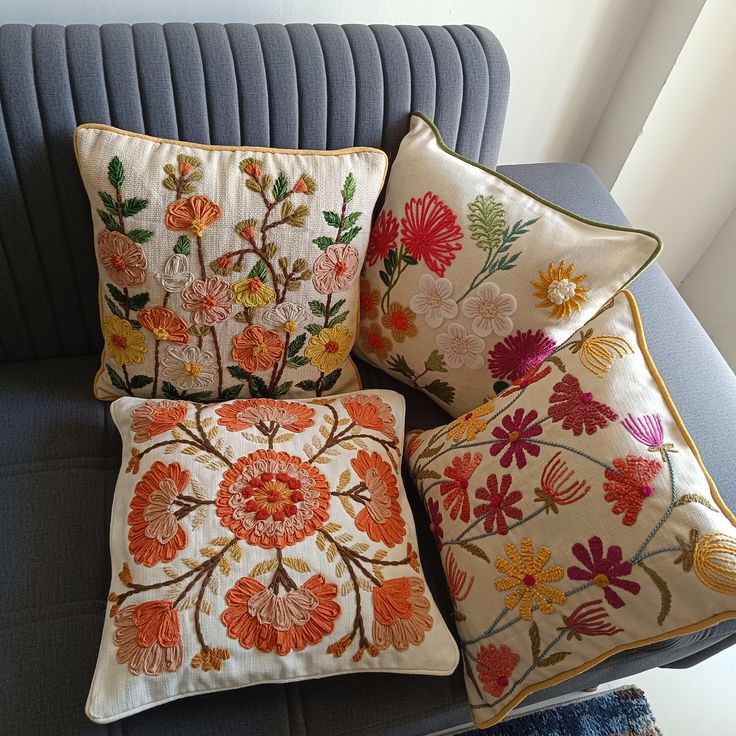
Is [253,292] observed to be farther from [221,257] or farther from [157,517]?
[157,517]

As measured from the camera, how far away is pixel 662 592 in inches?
25.4

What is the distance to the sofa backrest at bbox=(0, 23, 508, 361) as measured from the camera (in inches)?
32.7

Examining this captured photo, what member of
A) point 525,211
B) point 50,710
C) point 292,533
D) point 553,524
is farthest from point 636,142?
point 50,710

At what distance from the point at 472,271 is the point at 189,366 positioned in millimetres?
401

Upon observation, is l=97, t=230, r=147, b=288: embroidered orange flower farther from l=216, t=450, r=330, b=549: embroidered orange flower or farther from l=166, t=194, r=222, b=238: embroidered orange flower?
l=216, t=450, r=330, b=549: embroidered orange flower

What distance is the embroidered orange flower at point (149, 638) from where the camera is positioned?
0.70 metres

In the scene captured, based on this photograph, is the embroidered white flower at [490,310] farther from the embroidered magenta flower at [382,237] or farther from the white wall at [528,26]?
the white wall at [528,26]

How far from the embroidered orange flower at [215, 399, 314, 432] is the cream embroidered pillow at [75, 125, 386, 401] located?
0.05 meters

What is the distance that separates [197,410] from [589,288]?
0.53 meters

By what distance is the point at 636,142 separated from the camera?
4.36 ft

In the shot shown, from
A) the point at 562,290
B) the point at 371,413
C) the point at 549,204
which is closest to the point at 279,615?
the point at 371,413

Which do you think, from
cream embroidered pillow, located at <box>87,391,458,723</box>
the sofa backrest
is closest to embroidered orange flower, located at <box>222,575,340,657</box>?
cream embroidered pillow, located at <box>87,391,458,723</box>

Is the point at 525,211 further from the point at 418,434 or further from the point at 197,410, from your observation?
the point at 197,410

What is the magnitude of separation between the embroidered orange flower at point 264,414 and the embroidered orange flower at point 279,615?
20 cm
